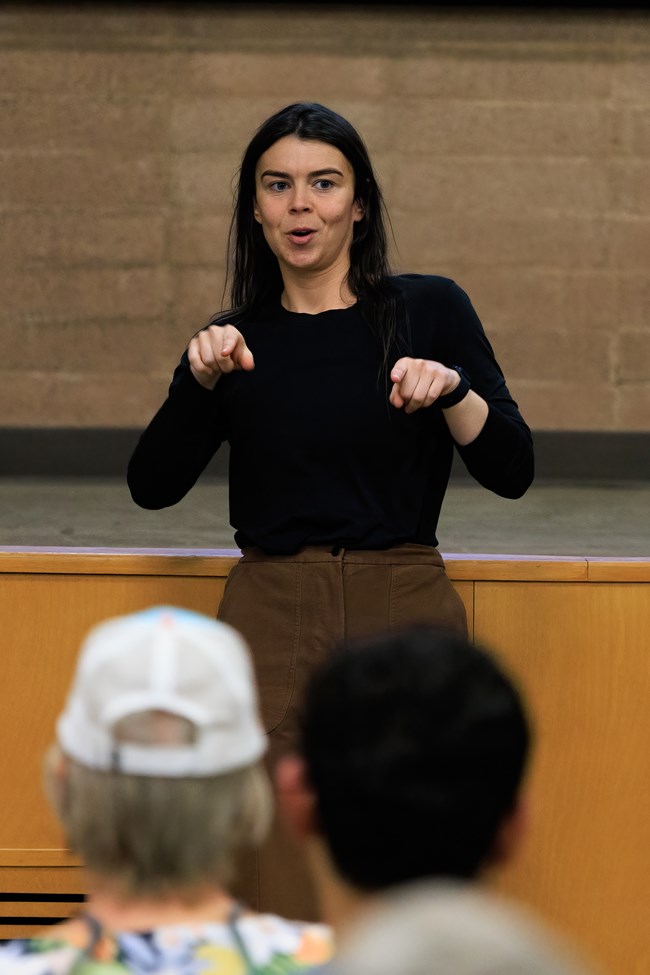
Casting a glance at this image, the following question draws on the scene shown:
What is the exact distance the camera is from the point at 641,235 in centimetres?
649

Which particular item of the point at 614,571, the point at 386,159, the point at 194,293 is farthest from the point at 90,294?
the point at 614,571

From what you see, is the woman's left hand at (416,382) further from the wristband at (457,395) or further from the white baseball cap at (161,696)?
the white baseball cap at (161,696)

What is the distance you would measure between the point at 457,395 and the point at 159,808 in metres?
1.00

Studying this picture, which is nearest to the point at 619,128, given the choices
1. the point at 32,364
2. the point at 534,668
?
the point at 32,364

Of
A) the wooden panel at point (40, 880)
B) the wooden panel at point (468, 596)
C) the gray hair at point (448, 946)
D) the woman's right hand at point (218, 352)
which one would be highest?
the woman's right hand at point (218, 352)

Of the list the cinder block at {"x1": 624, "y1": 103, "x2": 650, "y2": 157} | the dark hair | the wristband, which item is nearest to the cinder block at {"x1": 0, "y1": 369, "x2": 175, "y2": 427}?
the cinder block at {"x1": 624, "y1": 103, "x2": 650, "y2": 157}

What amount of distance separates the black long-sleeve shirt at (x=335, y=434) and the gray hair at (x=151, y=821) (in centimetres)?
96

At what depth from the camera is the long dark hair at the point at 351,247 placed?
2033mm

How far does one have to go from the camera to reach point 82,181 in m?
6.49

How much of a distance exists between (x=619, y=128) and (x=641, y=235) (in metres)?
0.51

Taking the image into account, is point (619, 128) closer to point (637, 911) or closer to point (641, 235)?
point (641, 235)

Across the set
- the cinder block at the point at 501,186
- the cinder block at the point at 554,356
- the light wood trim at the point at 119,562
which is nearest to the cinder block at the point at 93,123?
the cinder block at the point at 501,186

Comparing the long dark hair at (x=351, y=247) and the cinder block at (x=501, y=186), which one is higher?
the cinder block at (x=501, y=186)

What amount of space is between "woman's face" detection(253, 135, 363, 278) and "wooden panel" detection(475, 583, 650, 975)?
651mm
